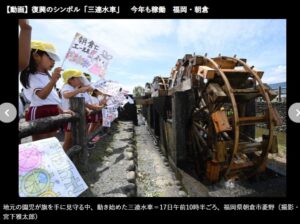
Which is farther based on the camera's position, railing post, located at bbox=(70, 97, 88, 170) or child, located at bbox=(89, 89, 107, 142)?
child, located at bbox=(89, 89, 107, 142)

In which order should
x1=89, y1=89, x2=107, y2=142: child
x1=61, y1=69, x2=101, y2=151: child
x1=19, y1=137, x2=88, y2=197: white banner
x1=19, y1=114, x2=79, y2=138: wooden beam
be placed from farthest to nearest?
1. x1=89, y1=89, x2=107, y2=142: child
2. x1=61, y1=69, x2=101, y2=151: child
3. x1=19, y1=114, x2=79, y2=138: wooden beam
4. x1=19, y1=137, x2=88, y2=197: white banner

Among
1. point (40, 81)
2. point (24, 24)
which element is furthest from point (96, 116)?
point (24, 24)

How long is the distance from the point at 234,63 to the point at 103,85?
3.27 m

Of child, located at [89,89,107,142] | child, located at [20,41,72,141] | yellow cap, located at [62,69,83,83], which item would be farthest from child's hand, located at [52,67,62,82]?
child, located at [89,89,107,142]

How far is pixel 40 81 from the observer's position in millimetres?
2752

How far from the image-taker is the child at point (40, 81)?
8.90 ft

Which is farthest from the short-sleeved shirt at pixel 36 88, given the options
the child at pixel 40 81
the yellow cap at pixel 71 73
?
the yellow cap at pixel 71 73

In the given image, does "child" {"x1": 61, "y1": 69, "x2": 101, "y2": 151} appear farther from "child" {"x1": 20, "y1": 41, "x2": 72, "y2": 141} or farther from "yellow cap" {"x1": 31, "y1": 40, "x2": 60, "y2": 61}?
"yellow cap" {"x1": 31, "y1": 40, "x2": 60, "y2": 61}

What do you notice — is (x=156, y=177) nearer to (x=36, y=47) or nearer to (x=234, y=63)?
(x=234, y=63)

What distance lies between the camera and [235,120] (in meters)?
4.23

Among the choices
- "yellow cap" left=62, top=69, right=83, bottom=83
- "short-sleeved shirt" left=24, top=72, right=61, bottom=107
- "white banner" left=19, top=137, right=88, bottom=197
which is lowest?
"white banner" left=19, top=137, right=88, bottom=197

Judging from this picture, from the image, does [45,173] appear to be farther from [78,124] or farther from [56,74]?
[78,124]

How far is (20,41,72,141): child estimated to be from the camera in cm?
271
